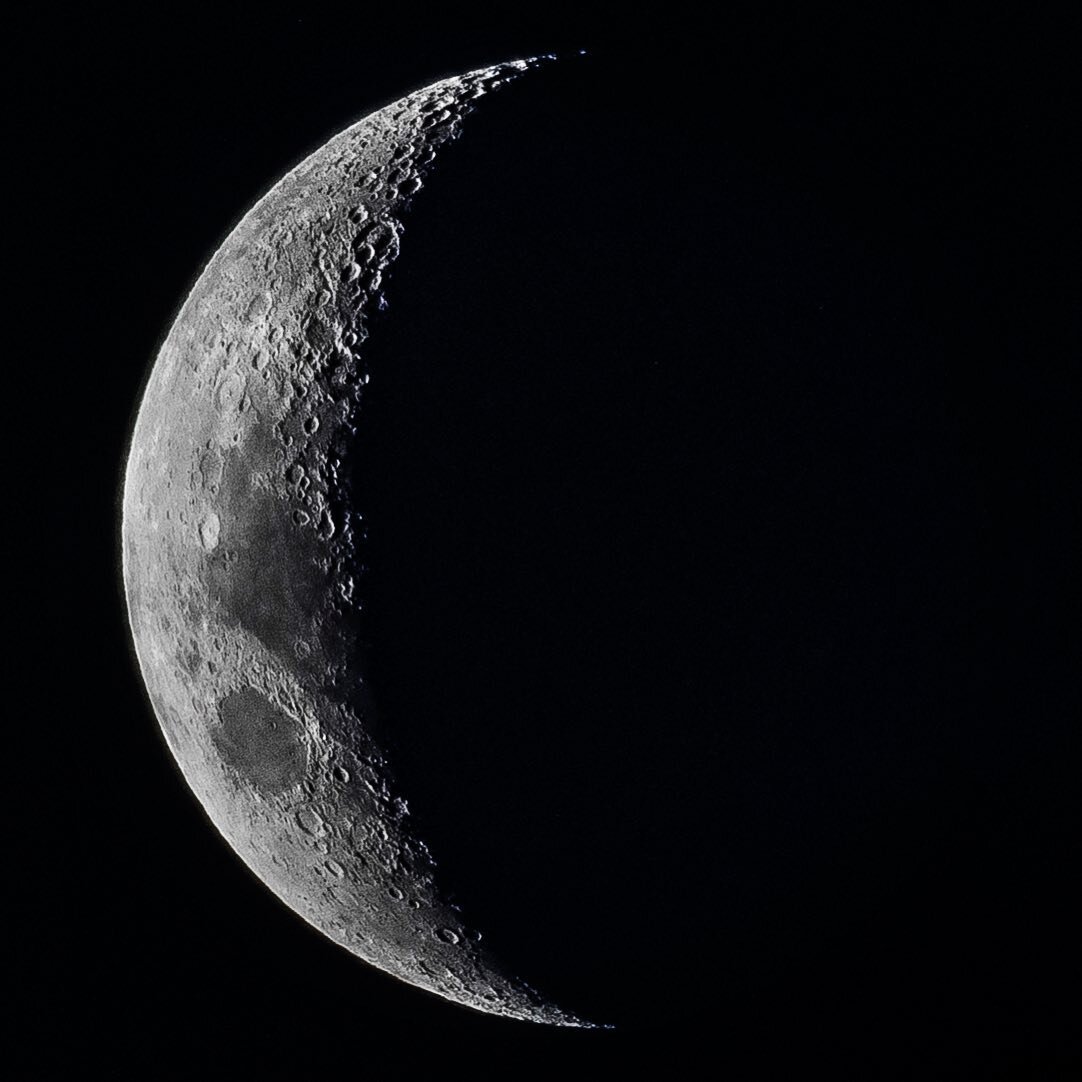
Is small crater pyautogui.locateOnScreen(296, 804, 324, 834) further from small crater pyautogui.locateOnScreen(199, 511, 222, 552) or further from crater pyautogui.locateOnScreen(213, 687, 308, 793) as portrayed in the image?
small crater pyautogui.locateOnScreen(199, 511, 222, 552)

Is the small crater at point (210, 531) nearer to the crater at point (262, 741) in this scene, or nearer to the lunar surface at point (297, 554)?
the lunar surface at point (297, 554)

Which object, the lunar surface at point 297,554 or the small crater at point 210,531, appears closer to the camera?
the lunar surface at point 297,554

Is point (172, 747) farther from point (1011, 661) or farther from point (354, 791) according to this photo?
point (1011, 661)

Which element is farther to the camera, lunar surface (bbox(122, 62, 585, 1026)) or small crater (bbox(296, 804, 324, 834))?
small crater (bbox(296, 804, 324, 834))

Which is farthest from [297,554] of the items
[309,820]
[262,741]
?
[309,820]

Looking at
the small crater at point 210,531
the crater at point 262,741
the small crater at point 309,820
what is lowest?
the small crater at point 309,820

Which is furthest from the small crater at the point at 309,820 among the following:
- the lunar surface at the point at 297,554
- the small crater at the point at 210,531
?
the small crater at the point at 210,531

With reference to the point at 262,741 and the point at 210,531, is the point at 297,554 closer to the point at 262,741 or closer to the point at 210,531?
the point at 210,531

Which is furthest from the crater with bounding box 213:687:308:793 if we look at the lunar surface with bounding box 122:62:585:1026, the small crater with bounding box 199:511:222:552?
the small crater with bounding box 199:511:222:552

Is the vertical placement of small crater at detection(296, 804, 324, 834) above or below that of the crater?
below
